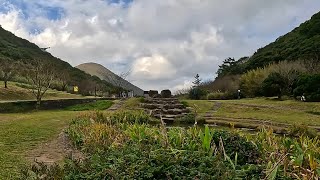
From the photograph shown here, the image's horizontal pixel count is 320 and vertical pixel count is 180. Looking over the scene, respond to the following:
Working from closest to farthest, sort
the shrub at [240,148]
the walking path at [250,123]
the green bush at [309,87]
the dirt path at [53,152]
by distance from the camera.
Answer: the shrub at [240,148]
the dirt path at [53,152]
the walking path at [250,123]
the green bush at [309,87]

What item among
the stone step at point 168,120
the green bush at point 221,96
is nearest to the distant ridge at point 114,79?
the green bush at point 221,96

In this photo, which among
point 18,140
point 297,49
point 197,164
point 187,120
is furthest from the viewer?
point 297,49

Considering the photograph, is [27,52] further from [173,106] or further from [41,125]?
[41,125]

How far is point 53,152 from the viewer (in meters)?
8.59

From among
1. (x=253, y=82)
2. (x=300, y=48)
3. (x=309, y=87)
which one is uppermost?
(x=300, y=48)

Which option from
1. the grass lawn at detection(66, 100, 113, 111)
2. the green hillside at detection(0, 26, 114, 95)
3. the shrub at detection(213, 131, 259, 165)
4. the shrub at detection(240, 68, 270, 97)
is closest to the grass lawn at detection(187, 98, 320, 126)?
the grass lawn at detection(66, 100, 113, 111)

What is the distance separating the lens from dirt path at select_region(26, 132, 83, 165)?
7449mm

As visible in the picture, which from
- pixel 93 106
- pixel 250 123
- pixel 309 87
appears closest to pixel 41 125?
pixel 250 123

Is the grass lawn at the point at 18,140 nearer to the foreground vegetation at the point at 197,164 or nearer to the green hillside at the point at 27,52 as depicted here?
the foreground vegetation at the point at 197,164

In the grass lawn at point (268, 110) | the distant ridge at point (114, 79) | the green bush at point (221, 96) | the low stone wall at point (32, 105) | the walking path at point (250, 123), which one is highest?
the distant ridge at point (114, 79)

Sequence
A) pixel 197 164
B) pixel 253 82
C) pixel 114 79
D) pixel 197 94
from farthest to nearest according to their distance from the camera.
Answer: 1. pixel 114 79
2. pixel 197 94
3. pixel 253 82
4. pixel 197 164

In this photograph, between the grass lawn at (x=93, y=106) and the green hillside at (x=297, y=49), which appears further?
the green hillside at (x=297, y=49)

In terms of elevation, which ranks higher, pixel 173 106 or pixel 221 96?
pixel 221 96

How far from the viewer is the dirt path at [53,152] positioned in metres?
7.45
